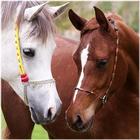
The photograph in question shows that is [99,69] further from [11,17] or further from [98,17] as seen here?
[11,17]

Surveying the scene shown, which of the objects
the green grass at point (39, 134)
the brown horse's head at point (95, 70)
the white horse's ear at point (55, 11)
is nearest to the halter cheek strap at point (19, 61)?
the white horse's ear at point (55, 11)

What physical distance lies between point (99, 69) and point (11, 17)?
Answer: 782 mm

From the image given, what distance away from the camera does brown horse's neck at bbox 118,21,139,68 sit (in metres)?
3.90

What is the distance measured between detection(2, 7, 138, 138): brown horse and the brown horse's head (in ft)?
0.04

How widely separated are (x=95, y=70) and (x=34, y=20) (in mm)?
603

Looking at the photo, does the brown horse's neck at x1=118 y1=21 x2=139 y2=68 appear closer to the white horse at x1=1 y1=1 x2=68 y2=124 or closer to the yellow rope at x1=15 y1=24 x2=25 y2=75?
the white horse at x1=1 y1=1 x2=68 y2=124

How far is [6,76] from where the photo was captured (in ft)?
12.1

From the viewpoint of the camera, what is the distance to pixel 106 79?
374 cm

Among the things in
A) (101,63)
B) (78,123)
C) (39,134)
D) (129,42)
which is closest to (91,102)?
(78,123)

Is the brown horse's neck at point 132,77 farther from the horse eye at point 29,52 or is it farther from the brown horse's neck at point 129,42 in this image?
the horse eye at point 29,52

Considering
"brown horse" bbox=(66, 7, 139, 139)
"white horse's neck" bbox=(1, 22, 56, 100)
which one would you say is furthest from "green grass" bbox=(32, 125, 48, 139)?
"white horse's neck" bbox=(1, 22, 56, 100)

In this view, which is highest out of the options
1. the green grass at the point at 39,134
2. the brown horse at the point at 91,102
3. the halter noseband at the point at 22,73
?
the halter noseband at the point at 22,73

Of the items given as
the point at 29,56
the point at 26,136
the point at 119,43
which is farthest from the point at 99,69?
the point at 26,136

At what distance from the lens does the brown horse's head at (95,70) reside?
365cm
